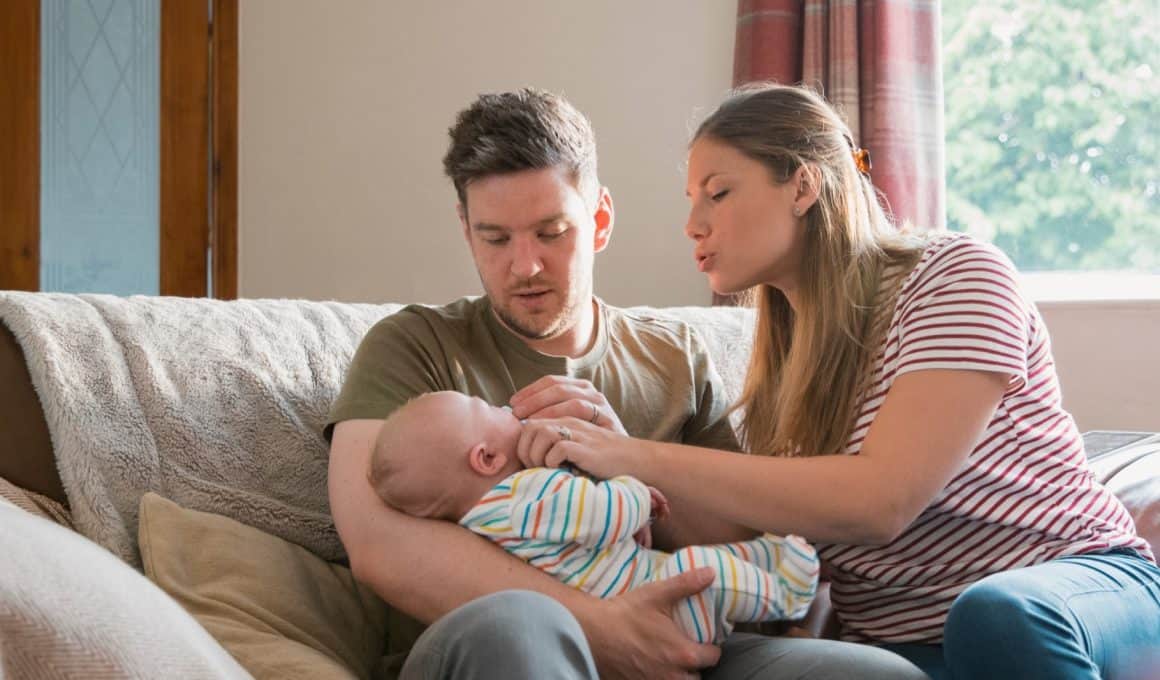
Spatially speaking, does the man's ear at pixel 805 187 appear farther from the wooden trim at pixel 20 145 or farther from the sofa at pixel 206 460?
the wooden trim at pixel 20 145

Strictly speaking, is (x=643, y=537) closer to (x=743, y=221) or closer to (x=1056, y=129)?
(x=743, y=221)

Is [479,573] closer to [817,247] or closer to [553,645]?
[553,645]

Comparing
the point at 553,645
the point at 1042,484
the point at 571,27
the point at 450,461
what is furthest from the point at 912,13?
the point at 553,645

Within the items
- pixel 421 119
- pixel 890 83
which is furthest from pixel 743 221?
pixel 421 119

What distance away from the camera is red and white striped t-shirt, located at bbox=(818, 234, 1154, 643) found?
1530mm

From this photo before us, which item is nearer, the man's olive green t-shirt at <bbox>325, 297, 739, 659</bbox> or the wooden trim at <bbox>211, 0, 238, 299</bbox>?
the man's olive green t-shirt at <bbox>325, 297, 739, 659</bbox>

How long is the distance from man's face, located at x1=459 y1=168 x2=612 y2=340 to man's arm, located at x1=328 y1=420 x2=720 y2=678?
35 cm

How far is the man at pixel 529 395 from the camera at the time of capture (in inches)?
48.9

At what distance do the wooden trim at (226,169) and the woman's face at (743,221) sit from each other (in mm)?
2615

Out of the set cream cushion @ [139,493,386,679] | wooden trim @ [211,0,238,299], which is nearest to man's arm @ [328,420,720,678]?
cream cushion @ [139,493,386,679]

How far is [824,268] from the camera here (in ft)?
5.72

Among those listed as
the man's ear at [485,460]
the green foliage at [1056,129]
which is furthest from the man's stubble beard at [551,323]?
the green foliage at [1056,129]

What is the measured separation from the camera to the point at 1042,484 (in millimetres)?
1578

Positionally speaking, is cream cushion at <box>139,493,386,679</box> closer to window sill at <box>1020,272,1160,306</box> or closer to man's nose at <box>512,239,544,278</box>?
man's nose at <box>512,239,544,278</box>
